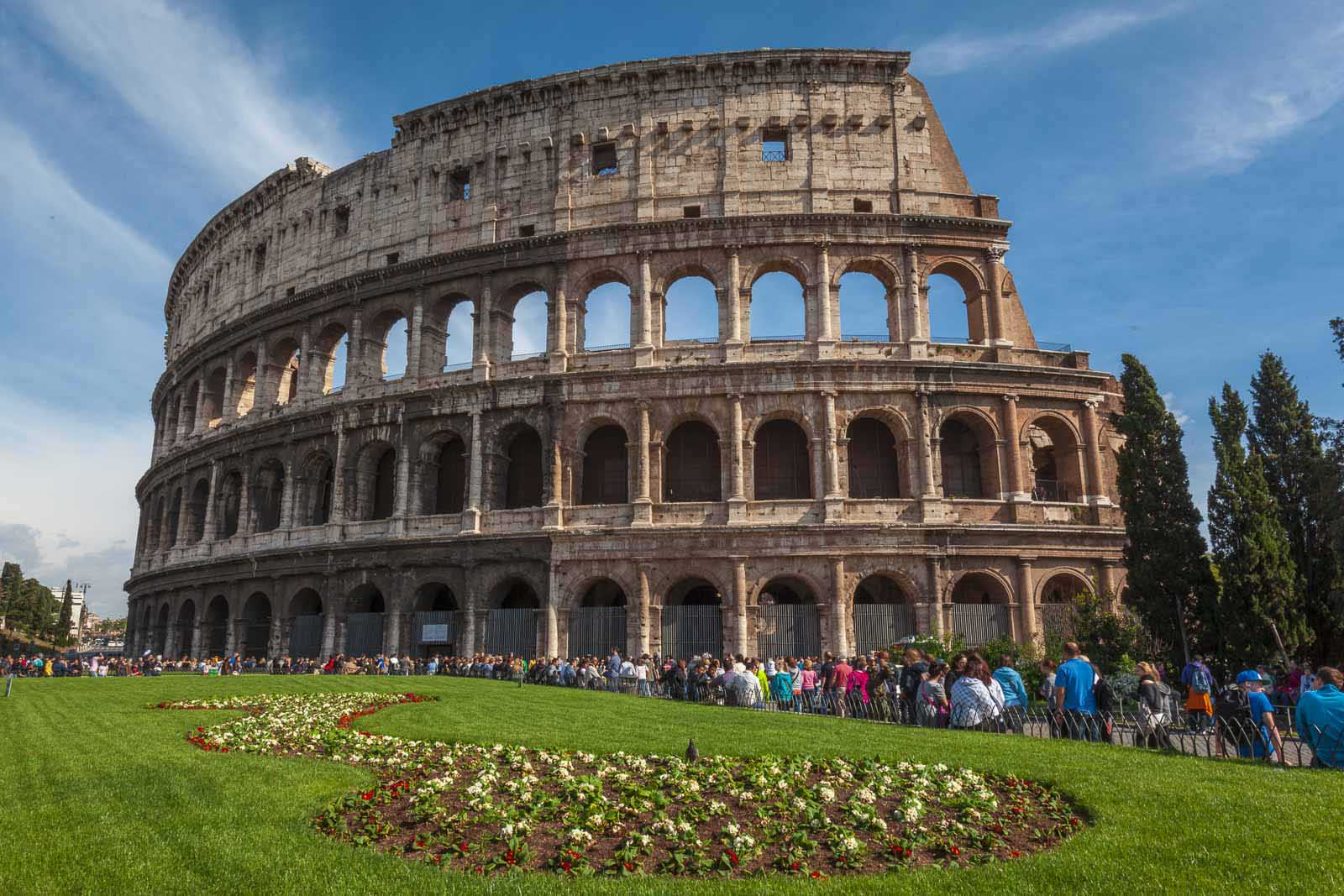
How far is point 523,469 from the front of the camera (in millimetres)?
31500

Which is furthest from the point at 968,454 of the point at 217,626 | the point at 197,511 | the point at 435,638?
the point at 197,511

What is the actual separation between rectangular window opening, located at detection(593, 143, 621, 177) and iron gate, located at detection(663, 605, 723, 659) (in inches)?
648

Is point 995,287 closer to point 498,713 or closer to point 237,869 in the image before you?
point 498,713

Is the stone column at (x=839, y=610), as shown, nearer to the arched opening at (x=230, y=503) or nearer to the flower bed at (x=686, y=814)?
the flower bed at (x=686, y=814)

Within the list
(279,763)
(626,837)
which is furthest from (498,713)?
(626,837)

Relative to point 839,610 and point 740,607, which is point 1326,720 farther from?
point 740,607

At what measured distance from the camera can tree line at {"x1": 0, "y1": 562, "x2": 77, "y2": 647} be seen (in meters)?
88.6

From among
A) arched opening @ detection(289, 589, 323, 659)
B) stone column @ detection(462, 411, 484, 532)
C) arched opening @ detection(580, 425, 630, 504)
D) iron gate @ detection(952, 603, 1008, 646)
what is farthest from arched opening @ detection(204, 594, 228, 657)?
iron gate @ detection(952, 603, 1008, 646)

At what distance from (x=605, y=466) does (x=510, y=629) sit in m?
6.49

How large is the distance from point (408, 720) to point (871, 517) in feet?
55.2

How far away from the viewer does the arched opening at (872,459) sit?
29.2m

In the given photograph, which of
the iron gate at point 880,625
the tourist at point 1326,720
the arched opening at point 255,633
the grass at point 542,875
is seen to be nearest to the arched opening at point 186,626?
the arched opening at point 255,633

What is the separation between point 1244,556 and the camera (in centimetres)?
2120

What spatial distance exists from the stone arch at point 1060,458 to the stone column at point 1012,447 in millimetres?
318
